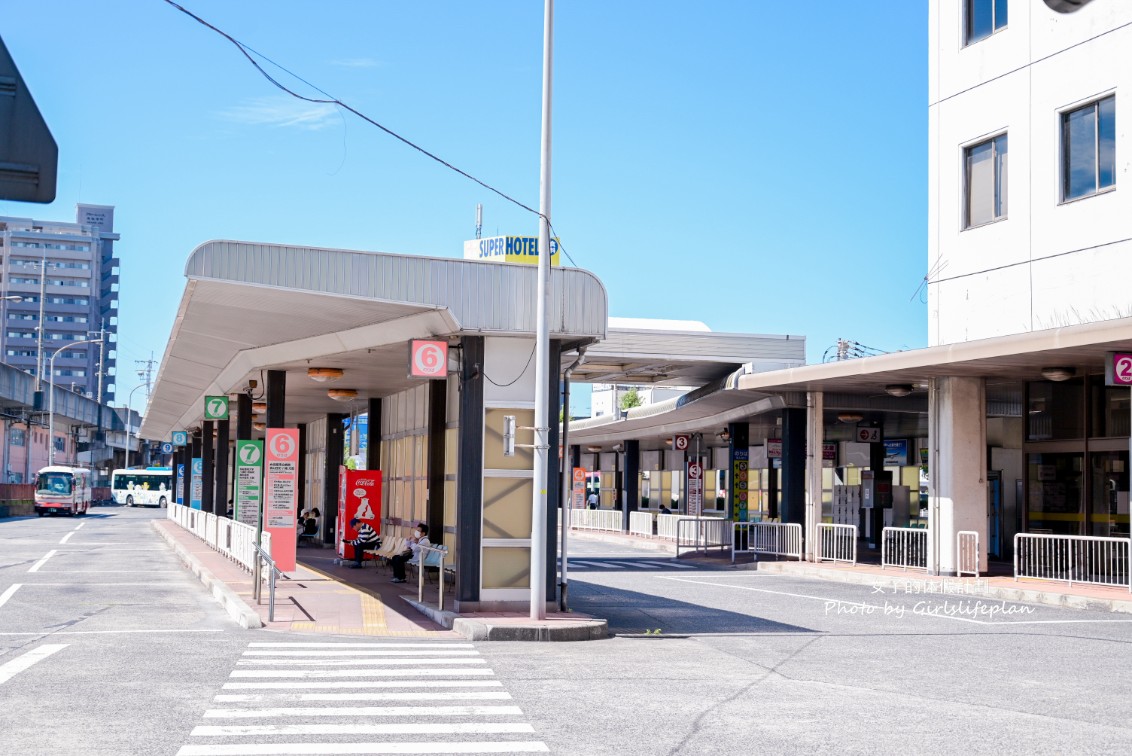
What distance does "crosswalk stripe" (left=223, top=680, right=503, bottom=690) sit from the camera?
11.6m

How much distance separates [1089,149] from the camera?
79.7 feet

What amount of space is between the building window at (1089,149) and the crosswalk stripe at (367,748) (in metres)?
19.2

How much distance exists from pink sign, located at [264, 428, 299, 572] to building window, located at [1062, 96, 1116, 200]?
1599 cm

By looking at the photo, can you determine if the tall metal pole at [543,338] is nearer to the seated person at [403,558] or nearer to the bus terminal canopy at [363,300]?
the bus terminal canopy at [363,300]

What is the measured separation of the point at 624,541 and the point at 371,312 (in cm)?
3084

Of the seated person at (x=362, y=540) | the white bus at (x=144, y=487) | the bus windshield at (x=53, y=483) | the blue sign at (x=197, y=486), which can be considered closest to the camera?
the seated person at (x=362, y=540)

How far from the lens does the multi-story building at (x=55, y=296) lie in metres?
158

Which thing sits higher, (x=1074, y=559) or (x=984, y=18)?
(x=984, y=18)

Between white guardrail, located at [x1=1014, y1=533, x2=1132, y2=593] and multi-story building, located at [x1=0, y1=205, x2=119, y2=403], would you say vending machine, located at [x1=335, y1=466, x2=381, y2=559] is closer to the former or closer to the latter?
white guardrail, located at [x1=1014, y1=533, x2=1132, y2=593]

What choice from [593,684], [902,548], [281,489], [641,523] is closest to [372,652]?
[593,684]

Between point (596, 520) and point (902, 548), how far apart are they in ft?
93.7

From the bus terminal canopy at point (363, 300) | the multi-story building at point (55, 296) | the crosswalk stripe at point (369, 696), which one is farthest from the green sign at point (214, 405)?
the multi-story building at point (55, 296)

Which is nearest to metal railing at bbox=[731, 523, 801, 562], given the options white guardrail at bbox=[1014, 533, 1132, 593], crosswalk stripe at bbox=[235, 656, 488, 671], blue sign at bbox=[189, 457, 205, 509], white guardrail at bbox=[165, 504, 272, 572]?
white guardrail at bbox=[1014, 533, 1132, 593]

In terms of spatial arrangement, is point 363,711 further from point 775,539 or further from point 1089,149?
point 775,539
